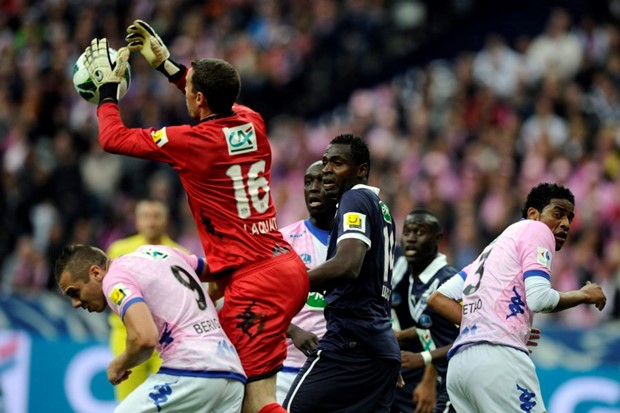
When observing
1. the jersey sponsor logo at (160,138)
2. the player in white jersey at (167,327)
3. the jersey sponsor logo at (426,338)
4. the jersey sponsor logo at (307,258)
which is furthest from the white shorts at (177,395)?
the jersey sponsor logo at (426,338)

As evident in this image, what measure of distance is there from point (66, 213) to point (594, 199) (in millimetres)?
7615

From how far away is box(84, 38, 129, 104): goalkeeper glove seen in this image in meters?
7.66

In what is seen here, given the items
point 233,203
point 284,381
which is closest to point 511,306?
point 233,203

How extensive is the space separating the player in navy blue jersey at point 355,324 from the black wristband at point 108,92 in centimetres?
150

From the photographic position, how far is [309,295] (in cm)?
929

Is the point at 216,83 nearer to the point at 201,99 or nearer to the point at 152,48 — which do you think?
the point at 201,99

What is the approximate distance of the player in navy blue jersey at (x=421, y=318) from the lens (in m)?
9.37

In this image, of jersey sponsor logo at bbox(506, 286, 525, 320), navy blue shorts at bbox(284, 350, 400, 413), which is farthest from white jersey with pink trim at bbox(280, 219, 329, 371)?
jersey sponsor logo at bbox(506, 286, 525, 320)

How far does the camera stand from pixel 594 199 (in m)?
16.4

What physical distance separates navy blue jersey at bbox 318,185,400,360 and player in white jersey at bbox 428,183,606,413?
0.53 metres

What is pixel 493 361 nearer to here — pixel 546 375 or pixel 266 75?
pixel 546 375

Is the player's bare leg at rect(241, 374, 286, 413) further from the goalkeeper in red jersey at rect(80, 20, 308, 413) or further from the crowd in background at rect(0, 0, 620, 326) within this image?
the crowd in background at rect(0, 0, 620, 326)

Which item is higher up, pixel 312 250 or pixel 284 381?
pixel 312 250

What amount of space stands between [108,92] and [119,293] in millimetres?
1327
